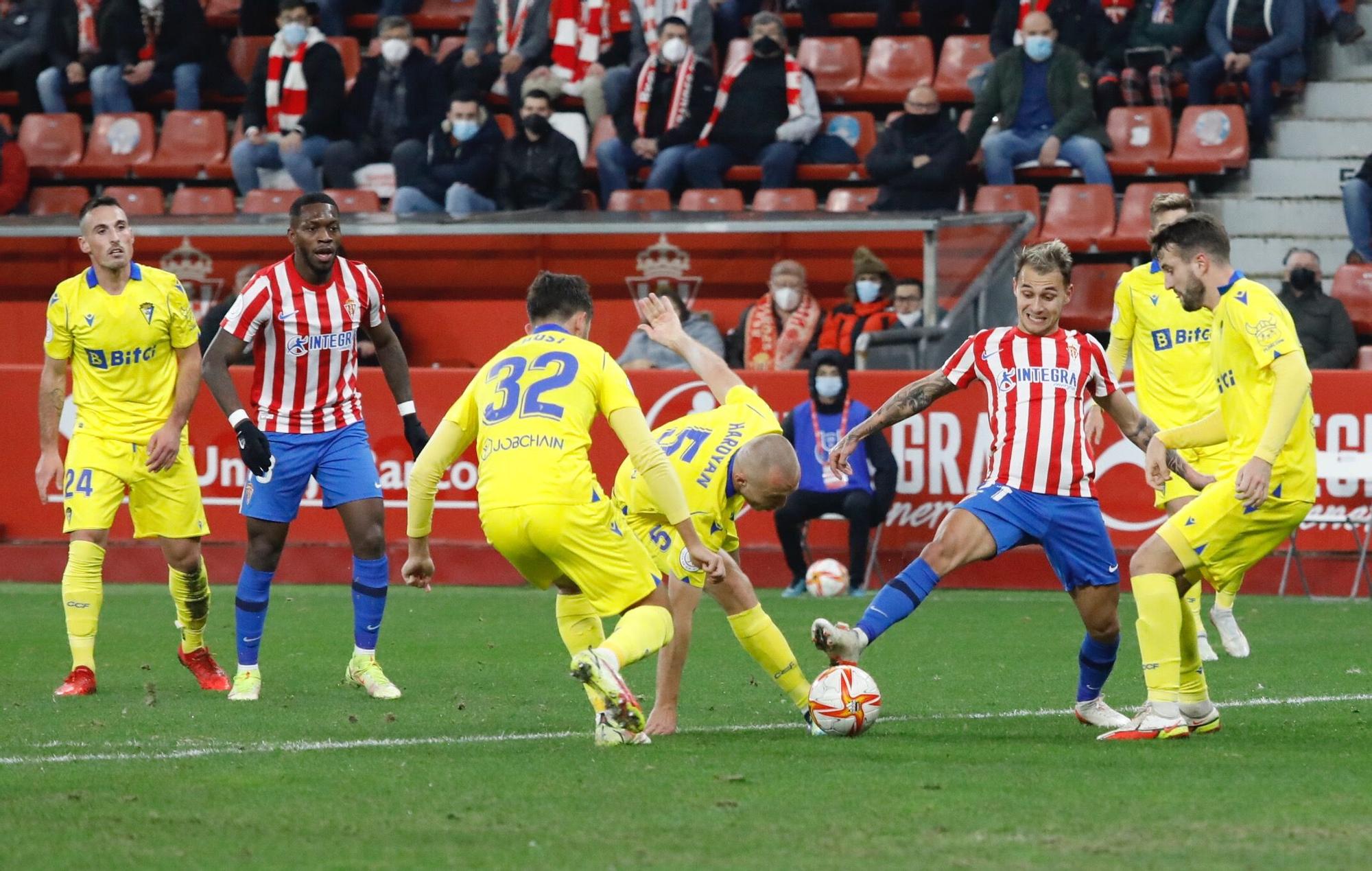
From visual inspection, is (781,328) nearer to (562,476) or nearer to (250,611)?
(250,611)

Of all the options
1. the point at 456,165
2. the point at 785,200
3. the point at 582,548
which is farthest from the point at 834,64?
the point at 582,548

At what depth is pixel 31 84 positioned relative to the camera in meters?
21.7

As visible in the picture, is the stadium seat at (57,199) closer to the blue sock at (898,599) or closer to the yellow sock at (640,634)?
the blue sock at (898,599)

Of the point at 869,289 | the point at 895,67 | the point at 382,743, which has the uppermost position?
the point at 895,67

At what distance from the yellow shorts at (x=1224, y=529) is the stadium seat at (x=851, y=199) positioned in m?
10.7

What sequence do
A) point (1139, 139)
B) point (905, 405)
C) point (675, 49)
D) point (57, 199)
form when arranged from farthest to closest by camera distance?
point (57, 199) → point (675, 49) → point (1139, 139) → point (905, 405)

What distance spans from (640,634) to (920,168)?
10906 millimetres

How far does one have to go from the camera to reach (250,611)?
8.99m

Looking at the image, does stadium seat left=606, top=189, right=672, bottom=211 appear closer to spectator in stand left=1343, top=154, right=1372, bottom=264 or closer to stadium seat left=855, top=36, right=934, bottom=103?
stadium seat left=855, top=36, right=934, bottom=103

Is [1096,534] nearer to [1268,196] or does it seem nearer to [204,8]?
[1268,196]

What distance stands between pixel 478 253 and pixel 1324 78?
833 cm

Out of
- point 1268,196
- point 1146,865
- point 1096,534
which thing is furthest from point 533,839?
point 1268,196

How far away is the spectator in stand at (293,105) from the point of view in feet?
63.1

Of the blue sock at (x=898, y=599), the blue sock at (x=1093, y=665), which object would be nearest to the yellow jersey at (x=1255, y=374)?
the blue sock at (x=1093, y=665)
